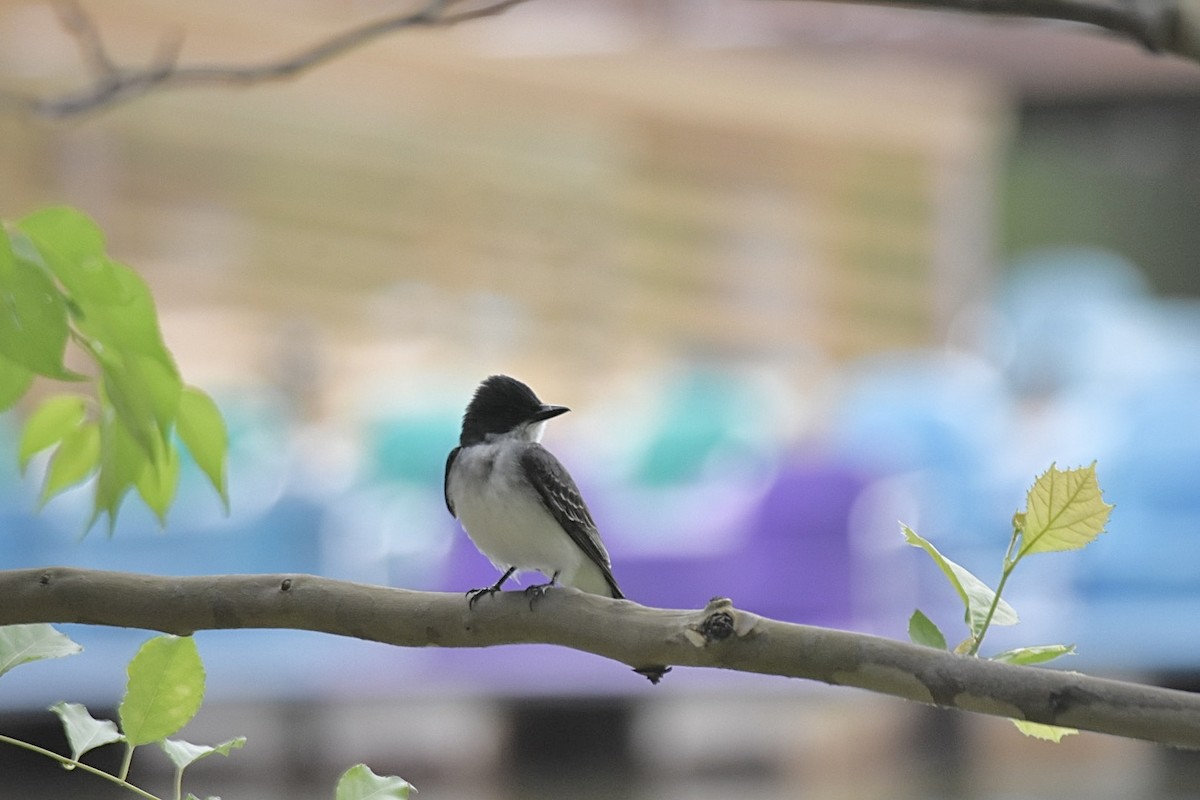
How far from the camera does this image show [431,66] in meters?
6.61

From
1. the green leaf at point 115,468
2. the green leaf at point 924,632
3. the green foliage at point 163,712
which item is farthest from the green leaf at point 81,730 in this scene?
the green leaf at point 924,632

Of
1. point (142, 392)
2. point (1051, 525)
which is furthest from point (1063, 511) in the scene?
point (142, 392)

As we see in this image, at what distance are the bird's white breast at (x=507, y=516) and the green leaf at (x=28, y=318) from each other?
1.00 m

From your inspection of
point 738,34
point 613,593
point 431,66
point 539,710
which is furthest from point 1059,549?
point 738,34

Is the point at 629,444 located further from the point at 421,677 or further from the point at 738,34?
the point at 738,34

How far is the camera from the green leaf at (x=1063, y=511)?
755mm

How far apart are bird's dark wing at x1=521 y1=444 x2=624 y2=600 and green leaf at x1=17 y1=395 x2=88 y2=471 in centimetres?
76

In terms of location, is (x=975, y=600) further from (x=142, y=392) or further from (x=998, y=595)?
(x=142, y=392)

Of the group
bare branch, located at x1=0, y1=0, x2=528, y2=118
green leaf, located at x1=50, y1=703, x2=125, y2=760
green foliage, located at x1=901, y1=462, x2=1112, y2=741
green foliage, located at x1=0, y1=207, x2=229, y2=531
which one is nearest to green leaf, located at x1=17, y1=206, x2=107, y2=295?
green foliage, located at x1=0, y1=207, x2=229, y2=531

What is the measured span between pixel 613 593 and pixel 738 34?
560cm

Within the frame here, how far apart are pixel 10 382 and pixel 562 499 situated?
1002 mm

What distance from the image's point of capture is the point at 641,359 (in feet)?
24.7

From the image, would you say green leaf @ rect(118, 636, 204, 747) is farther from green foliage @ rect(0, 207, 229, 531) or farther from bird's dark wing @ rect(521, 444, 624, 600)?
bird's dark wing @ rect(521, 444, 624, 600)

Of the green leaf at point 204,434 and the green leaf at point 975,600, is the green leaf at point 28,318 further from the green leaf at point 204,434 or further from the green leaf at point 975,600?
the green leaf at point 975,600
